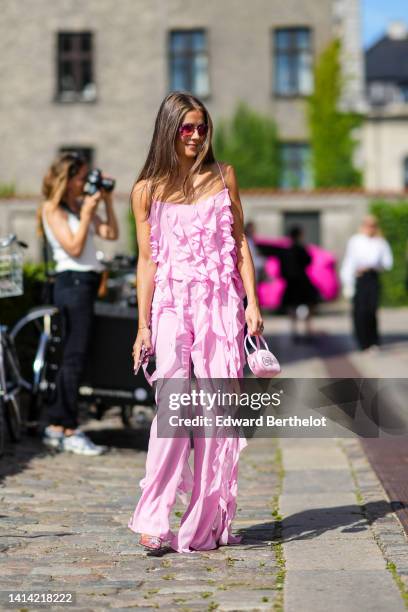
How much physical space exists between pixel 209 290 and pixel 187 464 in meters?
0.73

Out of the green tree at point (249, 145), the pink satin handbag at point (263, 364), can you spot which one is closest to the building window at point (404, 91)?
the green tree at point (249, 145)

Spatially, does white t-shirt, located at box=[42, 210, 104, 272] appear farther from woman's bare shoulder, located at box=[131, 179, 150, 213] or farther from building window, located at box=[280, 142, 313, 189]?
building window, located at box=[280, 142, 313, 189]

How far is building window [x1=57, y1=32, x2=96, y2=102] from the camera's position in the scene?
112 feet

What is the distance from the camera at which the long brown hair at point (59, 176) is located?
8.24m

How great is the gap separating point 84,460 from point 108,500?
138cm

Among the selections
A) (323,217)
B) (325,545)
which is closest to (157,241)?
(325,545)

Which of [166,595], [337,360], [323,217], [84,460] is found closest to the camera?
[166,595]

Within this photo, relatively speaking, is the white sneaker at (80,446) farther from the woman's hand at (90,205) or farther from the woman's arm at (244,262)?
the woman's arm at (244,262)

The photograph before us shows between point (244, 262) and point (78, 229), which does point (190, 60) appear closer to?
point (78, 229)

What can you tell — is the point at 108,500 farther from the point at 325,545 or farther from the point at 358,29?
the point at 358,29

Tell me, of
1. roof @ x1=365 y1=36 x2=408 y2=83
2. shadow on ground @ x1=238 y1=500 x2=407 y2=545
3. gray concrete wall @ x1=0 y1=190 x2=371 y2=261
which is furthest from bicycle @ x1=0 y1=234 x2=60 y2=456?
roof @ x1=365 y1=36 x2=408 y2=83

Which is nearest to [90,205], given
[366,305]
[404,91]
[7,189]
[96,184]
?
[96,184]

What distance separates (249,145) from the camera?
33750 millimetres

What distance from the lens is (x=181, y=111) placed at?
530 centimetres
